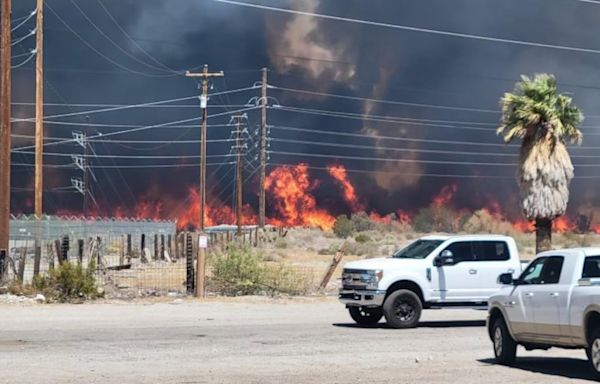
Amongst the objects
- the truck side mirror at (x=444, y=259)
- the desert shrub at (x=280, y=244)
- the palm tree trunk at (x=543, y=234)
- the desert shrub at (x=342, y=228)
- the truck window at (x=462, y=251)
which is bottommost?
the truck side mirror at (x=444, y=259)

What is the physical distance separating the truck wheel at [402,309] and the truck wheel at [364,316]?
91 cm

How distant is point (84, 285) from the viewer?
31.8 meters

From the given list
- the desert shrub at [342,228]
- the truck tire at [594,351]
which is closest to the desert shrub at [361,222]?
the desert shrub at [342,228]

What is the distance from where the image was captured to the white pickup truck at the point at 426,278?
24.9 metres

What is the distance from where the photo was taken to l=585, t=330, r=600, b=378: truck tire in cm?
1485

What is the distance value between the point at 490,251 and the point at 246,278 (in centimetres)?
1055

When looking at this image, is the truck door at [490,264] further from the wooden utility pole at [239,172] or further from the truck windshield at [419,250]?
the wooden utility pole at [239,172]

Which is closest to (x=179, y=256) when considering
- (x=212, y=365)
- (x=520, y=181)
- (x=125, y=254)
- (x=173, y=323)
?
(x=125, y=254)

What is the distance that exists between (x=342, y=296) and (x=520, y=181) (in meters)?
23.4

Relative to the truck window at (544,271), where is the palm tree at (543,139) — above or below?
above

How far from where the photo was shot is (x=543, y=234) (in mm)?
47000

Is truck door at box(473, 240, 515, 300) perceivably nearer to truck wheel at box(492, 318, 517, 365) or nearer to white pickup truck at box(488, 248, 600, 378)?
white pickup truck at box(488, 248, 600, 378)

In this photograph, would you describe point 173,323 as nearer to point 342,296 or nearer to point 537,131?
point 342,296

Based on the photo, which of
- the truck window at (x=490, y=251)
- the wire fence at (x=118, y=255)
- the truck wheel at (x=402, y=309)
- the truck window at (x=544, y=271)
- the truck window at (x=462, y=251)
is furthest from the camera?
the wire fence at (x=118, y=255)
